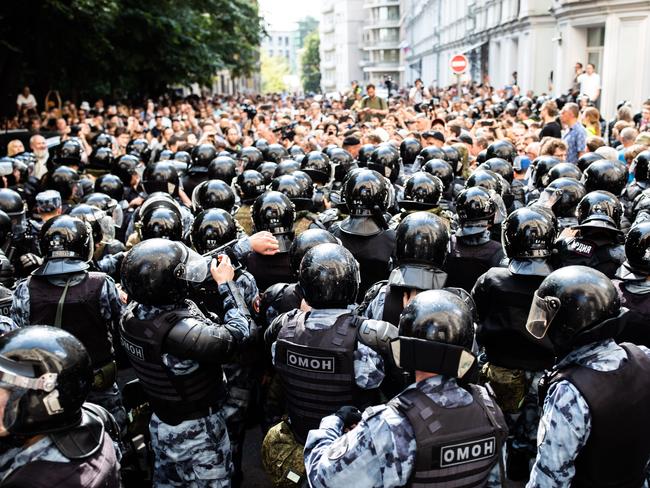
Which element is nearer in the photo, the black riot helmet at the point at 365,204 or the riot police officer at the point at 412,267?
the riot police officer at the point at 412,267

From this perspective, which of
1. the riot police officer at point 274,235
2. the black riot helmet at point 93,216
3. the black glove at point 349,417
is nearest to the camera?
the black glove at point 349,417

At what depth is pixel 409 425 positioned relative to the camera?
8.08 ft

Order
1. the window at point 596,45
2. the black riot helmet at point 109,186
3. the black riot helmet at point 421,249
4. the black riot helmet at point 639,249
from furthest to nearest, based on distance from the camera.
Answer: the window at point 596,45 < the black riot helmet at point 109,186 < the black riot helmet at point 421,249 < the black riot helmet at point 639,249

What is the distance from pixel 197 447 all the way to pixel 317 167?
479 centimetres

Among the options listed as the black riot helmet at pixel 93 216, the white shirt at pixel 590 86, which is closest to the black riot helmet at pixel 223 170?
the black riot helmet at pixel 93 216

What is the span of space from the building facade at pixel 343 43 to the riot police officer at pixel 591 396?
102005mm

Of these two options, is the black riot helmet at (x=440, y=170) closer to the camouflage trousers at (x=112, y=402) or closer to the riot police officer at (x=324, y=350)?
the riot police officer at (x=324, y=350)

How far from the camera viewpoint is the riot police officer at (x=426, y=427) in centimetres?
245

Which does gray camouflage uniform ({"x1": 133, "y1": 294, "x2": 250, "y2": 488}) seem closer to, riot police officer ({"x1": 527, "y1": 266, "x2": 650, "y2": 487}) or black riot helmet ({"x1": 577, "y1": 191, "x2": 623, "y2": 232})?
riot police officer ({"x1": 527, "y1": 266, "x2": 650, "y2": 487})

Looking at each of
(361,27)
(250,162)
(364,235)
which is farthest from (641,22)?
(361,27)

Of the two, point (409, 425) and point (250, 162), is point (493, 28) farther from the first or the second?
point (409, 425)

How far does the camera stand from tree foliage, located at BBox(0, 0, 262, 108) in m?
18.5

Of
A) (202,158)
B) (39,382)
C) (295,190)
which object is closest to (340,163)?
(202,158)

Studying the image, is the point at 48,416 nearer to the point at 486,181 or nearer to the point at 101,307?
the point at 101,307
